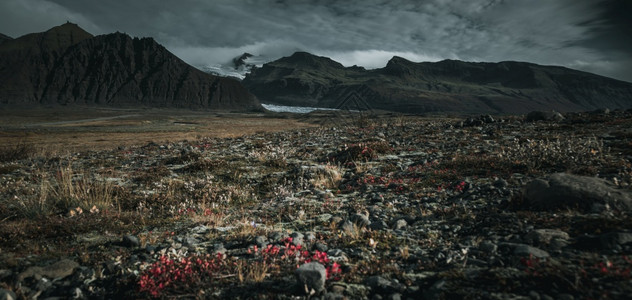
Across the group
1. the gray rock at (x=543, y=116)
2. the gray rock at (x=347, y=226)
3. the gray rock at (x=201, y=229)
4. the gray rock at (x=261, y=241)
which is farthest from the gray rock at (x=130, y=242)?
the gray rock at (x=543, y=116)

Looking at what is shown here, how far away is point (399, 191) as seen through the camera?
8789 millimetres

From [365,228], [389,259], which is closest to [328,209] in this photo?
[365,228]

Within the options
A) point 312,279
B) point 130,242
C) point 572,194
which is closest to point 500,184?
point 572,194

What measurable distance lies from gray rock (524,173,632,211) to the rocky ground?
0.02m

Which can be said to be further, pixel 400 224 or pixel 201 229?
pixel 201 229

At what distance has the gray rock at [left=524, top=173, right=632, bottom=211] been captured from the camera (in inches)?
207

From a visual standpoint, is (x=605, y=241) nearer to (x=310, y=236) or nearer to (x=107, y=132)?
(x=310, y=236)

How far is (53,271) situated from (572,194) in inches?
356

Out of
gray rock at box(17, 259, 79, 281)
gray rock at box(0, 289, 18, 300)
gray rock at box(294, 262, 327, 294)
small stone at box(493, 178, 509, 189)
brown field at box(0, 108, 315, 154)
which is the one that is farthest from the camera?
brown field at box(0, 108, 315, 154)

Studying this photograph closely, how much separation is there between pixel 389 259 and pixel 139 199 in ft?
24.0

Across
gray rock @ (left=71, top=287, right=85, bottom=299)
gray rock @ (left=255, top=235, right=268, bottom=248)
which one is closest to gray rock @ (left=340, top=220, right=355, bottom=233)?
gray rock @ (left=255, top=235, right=268, bottom=248)

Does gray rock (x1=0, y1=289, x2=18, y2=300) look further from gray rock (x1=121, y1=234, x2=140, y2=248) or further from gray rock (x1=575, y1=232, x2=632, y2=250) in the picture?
gray rock (x1=575, y1=232, x2=632, y2=250)

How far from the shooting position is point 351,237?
5.61m

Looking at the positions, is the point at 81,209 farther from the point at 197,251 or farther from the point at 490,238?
the point at 490,238
